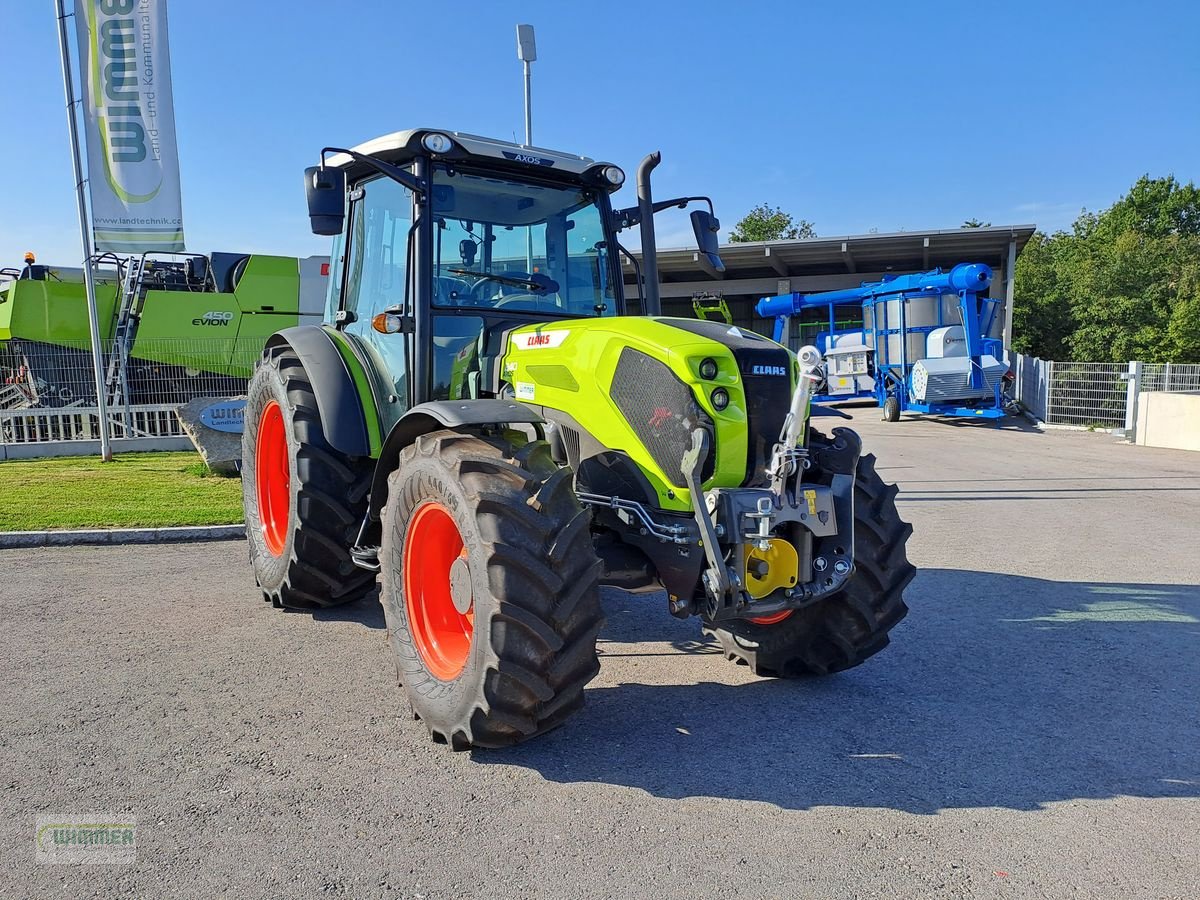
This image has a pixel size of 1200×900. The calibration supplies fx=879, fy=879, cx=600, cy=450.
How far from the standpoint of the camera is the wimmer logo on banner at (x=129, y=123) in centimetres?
1159

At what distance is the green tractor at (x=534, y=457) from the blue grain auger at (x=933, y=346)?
43.8 feet

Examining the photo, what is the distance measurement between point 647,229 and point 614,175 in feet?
1.43

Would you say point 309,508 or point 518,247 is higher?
→ point 518,247

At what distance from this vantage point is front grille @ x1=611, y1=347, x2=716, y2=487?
340 cm

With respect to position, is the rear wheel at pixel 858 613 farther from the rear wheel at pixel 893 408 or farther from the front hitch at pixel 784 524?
the rear wheel at pixel 893 408

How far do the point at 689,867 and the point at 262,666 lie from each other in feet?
8.60

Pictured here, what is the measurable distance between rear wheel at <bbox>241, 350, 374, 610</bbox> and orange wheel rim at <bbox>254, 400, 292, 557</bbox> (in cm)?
13

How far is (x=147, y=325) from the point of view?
543 inches

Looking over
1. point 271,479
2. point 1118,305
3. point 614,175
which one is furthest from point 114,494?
point 1118,305

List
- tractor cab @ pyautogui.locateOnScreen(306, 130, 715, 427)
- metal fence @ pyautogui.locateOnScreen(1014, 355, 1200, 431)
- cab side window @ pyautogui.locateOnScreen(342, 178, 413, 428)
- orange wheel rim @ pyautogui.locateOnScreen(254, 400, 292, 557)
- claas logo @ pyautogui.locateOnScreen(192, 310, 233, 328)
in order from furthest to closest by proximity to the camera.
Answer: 1. metal fence @ pyautogui.locateOnScreen(1014, 355, 1200, 431)
2. claas logo @ pyautogui.locateOnScreen(192, 310, 233, 328)
3. orange wheel rim @ pyautogui.locateOnScreen(254, 400, 292, 557)
4. cab side window @ pyautogui.locateOnScreen(342, 178, 413, 428)
5. tractor cab @ pyautogui.locateOnScreen(306, 130, 715, 427)

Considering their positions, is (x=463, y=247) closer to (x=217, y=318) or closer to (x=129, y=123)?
(x=129, y=123)

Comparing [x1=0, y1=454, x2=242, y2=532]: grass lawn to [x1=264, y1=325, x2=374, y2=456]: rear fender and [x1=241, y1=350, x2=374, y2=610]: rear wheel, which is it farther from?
[x1=264, y1=325, x2=374, y2=456]: rear fender

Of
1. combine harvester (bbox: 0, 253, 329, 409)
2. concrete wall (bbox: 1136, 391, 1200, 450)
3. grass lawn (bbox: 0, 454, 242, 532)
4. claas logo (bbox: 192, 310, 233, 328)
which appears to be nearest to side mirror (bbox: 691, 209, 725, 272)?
grass lawn (bbox: 0, 454, 242, 532)

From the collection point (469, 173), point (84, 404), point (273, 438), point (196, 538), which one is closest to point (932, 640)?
point (469, 173)
